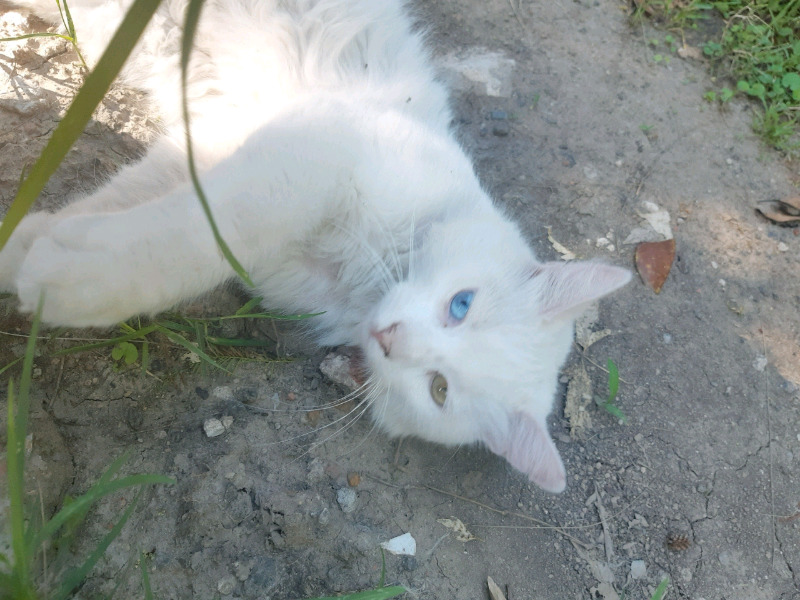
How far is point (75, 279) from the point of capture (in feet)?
4.38

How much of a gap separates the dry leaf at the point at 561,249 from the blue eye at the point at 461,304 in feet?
2.88

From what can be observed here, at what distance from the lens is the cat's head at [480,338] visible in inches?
68.4

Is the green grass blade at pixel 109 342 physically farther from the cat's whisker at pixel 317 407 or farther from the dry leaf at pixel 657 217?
the dry leaf at pixel 657 217

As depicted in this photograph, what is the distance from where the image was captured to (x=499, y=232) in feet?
6.43

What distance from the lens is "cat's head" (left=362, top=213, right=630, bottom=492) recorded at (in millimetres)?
1738

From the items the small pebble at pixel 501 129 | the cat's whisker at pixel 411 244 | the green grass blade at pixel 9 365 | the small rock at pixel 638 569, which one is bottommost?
the small rock at pixel 638 569

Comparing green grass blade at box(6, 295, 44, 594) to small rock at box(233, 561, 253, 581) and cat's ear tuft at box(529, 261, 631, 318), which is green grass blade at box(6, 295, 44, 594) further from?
cat's ear tuft at box(529, 261, 631, 318)

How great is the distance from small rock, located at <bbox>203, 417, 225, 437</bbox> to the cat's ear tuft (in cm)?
108

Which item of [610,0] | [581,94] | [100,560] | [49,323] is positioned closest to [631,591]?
[100,560]

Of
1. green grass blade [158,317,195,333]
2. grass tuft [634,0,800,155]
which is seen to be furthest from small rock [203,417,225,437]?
grass tuft [634,0,800,155]

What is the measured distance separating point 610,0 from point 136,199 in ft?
8.77

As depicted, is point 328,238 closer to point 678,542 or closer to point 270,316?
point 270,316

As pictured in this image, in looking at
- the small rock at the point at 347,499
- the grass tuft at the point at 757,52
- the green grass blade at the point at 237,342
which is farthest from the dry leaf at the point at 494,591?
Result: the grass tuft at the point at 757,52

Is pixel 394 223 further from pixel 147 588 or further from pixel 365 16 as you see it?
pixel 147 588
